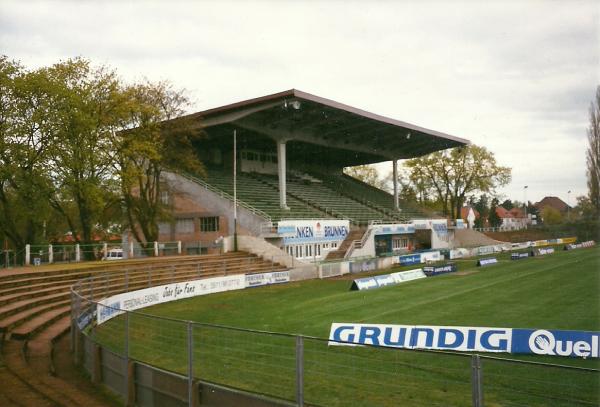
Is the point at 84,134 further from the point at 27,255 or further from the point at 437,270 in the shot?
the point at 437,270

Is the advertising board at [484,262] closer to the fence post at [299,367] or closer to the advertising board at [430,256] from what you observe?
the advertising board at [430,256]

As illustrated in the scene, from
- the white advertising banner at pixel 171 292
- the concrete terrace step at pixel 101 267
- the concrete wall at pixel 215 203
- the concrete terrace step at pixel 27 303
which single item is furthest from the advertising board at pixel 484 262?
the concrete terrace step at pixel 27 303

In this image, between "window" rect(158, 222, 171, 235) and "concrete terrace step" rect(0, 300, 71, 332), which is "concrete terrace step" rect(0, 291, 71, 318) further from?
"window" rect(158, 222, 171, 235)

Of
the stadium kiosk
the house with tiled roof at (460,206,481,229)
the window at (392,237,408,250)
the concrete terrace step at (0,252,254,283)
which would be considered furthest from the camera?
the window at (392,237,408,250)

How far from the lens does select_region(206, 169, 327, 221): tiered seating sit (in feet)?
147

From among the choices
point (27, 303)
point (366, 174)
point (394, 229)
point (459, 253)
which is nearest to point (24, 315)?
point (27, 303)

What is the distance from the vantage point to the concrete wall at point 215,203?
4112 cm

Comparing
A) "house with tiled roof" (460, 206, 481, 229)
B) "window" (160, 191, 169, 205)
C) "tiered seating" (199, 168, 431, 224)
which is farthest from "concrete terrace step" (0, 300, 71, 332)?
"house with tiled roof" (460, 206, 481, 229)

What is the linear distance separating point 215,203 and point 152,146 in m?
8.56

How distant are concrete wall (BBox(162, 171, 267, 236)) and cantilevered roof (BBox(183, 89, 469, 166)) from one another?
5571 millimetres

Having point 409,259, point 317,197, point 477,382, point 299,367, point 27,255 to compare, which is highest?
point 317,197

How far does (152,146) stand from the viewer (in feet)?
120

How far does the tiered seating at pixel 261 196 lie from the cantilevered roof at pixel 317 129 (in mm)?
4274

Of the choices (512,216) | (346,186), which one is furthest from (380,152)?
(512,216)
